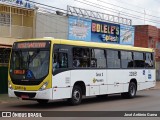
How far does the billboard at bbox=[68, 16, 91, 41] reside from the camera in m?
30.5

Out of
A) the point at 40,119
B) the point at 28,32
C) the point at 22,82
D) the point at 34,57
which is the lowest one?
the point at 40,119

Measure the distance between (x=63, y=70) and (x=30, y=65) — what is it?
141cm

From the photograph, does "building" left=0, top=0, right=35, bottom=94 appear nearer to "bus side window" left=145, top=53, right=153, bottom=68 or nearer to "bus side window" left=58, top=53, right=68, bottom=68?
"bus side window" left=58, top=53, right=68, bottom=68

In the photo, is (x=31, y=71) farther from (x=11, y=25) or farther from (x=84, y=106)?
(x=11, y=25)

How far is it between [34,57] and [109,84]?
521cm

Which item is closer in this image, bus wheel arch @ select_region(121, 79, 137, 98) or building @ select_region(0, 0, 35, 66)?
bus wheel arch @ select_region(121, 79, 137, 98)

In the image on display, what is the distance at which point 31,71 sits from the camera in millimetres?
16438

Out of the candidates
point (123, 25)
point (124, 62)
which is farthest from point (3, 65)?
point (123, 25)

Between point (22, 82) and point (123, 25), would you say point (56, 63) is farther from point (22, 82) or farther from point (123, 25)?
point (123, 25)

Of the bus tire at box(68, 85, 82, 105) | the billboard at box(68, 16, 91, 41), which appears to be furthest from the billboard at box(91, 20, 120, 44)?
the bus tire at box(68, 85, 82, 105)

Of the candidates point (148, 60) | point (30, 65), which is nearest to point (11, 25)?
point (148, 60)

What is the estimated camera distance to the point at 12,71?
55.8 feet

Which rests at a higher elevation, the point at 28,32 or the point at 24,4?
the point at 24,4

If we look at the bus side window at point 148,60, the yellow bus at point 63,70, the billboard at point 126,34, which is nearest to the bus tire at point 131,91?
the yellow bus at point 63,70
